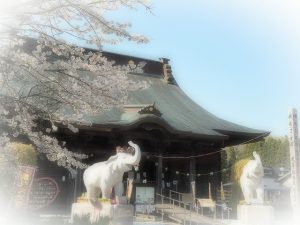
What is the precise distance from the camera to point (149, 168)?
864 inches

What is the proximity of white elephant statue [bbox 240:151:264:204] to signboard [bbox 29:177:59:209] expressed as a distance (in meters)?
7.38

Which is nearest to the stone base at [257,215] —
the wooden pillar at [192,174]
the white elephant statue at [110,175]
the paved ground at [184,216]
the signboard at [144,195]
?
the paved ground at [184,216]

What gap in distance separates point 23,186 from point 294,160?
728 cm

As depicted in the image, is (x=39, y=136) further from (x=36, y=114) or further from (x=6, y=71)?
(x=6, y=71)

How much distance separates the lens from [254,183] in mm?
14641

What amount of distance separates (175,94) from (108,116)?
8.15 meters

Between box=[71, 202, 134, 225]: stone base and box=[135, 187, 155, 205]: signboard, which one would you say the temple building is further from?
box=[71, 202, 134, 225]: stone base

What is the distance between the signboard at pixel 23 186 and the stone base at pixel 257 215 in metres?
8.30

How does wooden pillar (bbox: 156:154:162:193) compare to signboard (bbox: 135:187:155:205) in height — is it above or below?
above

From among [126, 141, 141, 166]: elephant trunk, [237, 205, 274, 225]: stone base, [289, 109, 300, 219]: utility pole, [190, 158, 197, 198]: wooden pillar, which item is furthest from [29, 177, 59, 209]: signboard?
[190, 158, 197, 198]: wooden pillar

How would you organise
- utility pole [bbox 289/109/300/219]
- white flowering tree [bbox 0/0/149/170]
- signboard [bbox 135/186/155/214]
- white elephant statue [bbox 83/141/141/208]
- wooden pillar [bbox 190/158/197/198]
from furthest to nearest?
wooden pillar [bbox 190/158/197/198], signboard [bbox 135/186/155/214], white elephant statue [bbox 83/141/141/208], utility pole [bbox 289/109/300/219], white flowering tree [bbox 0/0/149/170]

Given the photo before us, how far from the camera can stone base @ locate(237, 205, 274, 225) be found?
1392 cm

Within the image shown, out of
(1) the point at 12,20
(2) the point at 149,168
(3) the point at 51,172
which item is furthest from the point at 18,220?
(2) the point at 149,168

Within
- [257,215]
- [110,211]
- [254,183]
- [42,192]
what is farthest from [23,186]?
[254,183]
